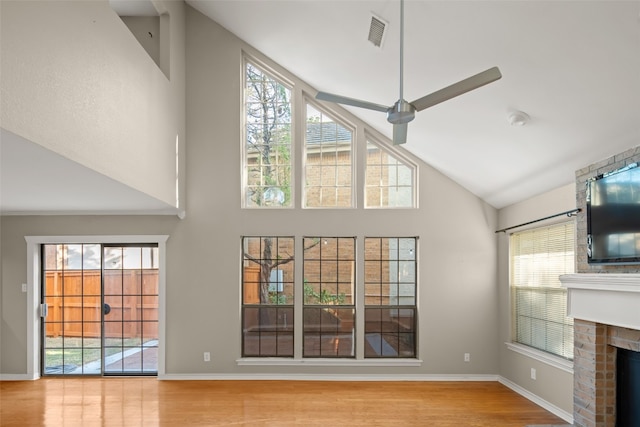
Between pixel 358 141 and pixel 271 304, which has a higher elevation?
pixel 358 141

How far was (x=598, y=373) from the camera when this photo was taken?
169 inches

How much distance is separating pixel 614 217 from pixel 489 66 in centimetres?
157

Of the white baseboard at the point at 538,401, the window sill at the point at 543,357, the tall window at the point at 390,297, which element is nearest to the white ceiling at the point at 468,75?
the tall window at the point at 390,297

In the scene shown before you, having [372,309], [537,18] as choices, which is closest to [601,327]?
[537,18]

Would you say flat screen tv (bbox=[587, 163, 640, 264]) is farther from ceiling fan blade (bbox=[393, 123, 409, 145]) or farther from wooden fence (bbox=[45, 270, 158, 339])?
wooden fence (bbox=[45, 270, 158, 339])

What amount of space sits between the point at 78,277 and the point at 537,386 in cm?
603

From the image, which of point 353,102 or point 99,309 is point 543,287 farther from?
point 99,309

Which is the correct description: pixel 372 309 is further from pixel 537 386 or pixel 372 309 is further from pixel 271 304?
pixel 537 386

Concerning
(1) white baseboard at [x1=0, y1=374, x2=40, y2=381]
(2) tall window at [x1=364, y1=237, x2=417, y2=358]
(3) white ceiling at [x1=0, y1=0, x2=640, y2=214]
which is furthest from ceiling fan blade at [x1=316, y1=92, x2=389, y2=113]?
(1) white baseboard at [x1=0, y1=374, x2=40, y2=381]

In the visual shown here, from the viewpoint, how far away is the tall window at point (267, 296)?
6.97m

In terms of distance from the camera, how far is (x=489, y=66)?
13.8 feet

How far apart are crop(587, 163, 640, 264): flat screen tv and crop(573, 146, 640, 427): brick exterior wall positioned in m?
0.12

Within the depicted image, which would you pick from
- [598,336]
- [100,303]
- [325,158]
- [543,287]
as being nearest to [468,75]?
[598,336]

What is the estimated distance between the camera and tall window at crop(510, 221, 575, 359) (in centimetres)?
526
